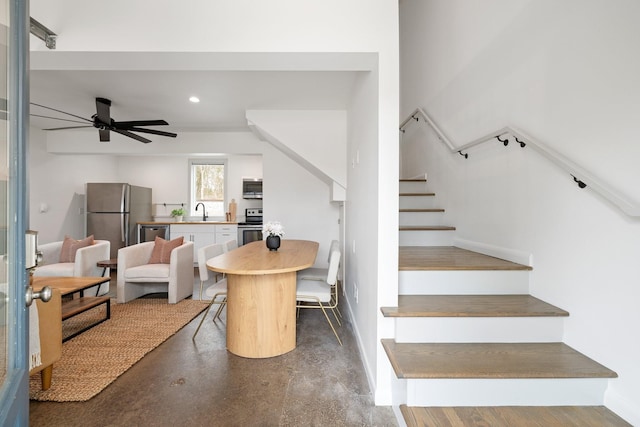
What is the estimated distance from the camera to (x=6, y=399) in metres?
0.74

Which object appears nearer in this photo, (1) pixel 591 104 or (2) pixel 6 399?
(2) pixel 6 399

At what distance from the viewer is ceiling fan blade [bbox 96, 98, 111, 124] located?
342 centimetres

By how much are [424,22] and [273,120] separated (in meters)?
2.29

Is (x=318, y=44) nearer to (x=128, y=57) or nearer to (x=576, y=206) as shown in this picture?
(x=128, y=57)

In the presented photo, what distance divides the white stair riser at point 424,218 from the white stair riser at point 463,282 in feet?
3.41

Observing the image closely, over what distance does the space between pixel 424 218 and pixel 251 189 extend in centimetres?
381

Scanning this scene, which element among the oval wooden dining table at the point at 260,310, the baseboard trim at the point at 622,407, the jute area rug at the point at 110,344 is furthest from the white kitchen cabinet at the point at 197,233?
the baseboard trim at the point at 622,407

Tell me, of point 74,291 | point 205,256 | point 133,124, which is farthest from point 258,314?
point 133,124

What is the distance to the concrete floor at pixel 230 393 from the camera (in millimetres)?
1604

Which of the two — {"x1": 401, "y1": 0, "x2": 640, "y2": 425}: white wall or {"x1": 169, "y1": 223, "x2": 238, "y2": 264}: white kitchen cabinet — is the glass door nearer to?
{"x1": 401, "y1": 0, "x2": 640, "y2": 425}: white wall

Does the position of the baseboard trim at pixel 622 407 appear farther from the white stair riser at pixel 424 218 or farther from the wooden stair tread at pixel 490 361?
the white stair riser at pixel 424 218

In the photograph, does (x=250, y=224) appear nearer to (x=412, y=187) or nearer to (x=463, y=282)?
(x=412, y=187)

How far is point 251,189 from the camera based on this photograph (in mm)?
5844

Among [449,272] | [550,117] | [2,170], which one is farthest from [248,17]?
[449,272]
